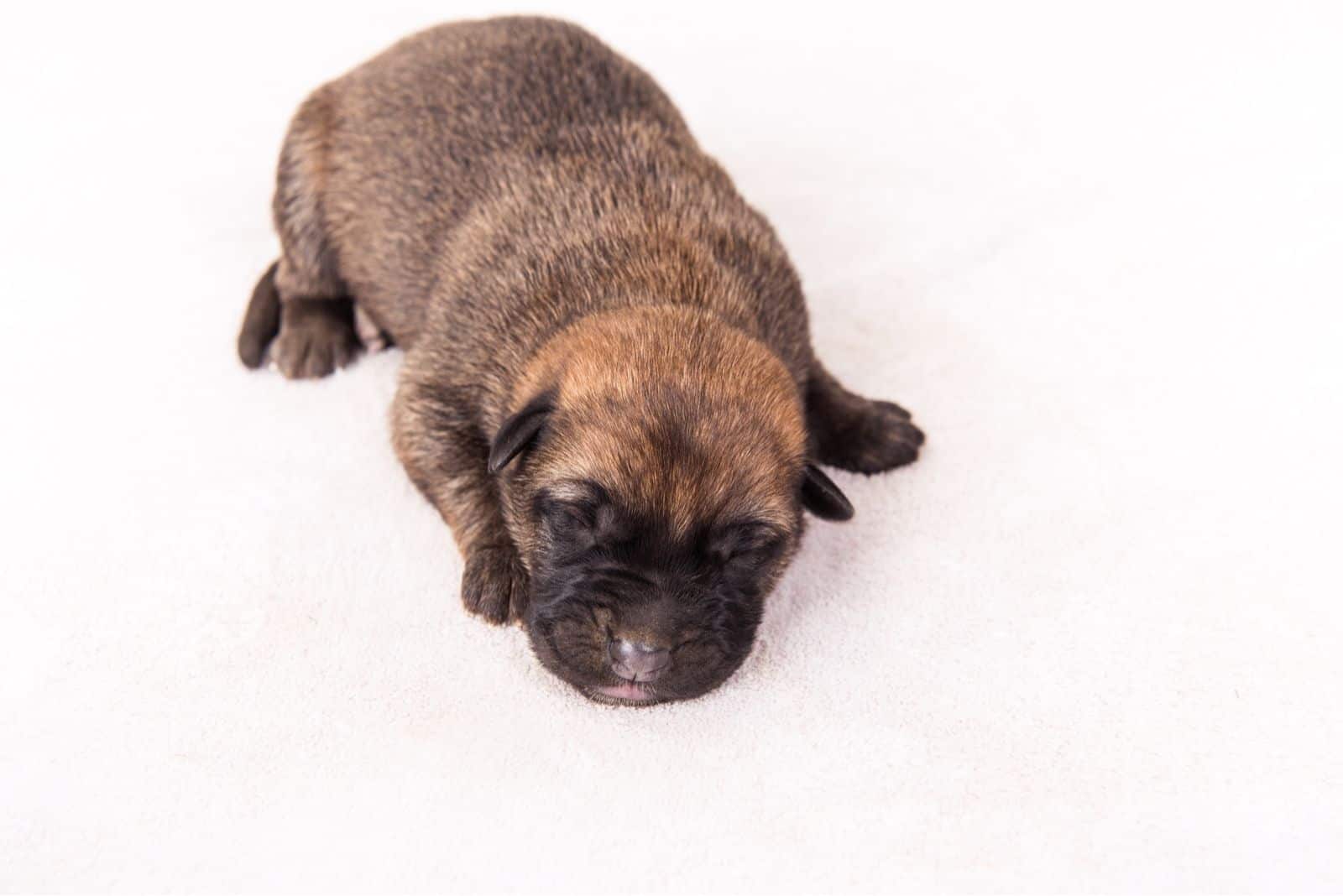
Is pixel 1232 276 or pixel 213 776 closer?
pixel 213 776

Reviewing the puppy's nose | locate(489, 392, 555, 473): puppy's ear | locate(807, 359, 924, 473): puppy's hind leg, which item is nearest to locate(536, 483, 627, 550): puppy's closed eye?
locate(489, 392, 555, 473): puppy's ear

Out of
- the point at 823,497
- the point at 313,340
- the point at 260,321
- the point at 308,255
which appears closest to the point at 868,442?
the point at 823,497

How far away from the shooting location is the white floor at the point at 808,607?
120 inches

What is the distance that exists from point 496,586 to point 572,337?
726 mm

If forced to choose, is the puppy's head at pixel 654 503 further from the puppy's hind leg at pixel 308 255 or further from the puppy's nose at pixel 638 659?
the puppy's hind leg at pixel 308 255

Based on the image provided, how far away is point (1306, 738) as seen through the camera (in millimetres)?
3303

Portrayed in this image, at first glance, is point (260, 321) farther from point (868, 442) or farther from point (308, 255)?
point (868, 442)

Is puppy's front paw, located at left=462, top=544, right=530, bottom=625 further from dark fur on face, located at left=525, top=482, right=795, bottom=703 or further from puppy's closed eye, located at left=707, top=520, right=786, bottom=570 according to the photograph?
puppy's closed eye, located at left=707, top=520, right=786, bottom=570

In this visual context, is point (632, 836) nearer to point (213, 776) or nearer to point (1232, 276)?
point (213, 776)

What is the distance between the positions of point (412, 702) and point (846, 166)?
351 centimetres

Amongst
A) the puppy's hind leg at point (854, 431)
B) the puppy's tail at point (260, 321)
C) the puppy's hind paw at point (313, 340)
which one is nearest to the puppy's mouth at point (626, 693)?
the puppy's hind leg at point (854, 431)

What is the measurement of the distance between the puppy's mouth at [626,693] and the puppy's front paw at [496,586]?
18.8 inches

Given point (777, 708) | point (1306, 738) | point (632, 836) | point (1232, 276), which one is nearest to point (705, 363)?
point (777, 708)

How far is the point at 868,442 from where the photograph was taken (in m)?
4.10
